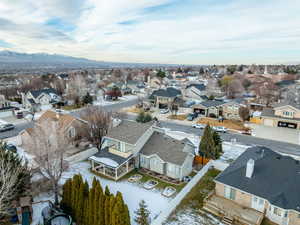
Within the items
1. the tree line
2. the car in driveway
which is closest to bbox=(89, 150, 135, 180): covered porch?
the tree line

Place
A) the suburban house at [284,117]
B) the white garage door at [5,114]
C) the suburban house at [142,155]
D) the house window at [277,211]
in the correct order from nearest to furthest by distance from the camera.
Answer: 1. the house window at [277,211]
2. the suburban house at [142,155]
3. the suburban house at [284,117]
4. the white garage door at [5,114]

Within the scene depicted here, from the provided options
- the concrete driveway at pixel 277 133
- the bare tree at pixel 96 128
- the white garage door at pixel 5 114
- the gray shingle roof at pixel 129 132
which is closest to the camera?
the gray shingle roof at pixel 129 132

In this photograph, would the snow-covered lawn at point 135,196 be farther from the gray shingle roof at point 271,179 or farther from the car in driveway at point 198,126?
the car in driveway at point 198,126

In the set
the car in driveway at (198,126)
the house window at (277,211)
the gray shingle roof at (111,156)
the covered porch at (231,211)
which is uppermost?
the gray shingle roof at (111,156)

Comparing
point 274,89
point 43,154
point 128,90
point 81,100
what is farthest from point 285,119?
point 128,90

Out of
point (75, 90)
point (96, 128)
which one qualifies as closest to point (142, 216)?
point (96, 128)

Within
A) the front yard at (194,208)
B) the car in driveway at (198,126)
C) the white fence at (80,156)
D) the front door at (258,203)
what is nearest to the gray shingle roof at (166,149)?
the front yard at (194,208)

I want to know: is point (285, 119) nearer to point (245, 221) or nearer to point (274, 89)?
point (274, 89)
